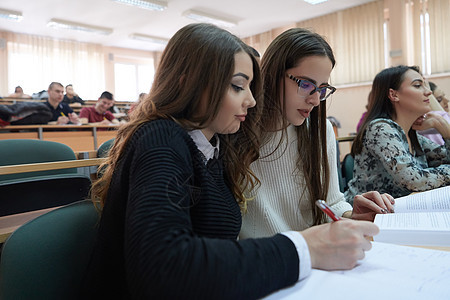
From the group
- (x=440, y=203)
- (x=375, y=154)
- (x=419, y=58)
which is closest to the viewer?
(x=440, y=203)

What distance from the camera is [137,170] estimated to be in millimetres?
537

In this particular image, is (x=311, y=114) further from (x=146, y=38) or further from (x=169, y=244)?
(x=146, y=38)

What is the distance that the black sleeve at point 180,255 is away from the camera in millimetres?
443

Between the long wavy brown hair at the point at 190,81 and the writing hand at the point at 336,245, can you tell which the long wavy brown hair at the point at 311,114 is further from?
the writing hand at the point at 336,245

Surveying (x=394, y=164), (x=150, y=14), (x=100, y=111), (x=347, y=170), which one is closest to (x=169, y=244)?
(x=394, y=164)

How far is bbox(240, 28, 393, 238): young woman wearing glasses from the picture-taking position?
3.50ft

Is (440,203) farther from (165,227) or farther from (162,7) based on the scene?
(162,7)

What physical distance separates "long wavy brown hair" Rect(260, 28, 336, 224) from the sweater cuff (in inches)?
24.6

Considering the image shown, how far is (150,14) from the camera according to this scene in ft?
23.2

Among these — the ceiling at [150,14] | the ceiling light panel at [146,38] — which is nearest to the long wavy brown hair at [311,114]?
the ceiling at [150,14]

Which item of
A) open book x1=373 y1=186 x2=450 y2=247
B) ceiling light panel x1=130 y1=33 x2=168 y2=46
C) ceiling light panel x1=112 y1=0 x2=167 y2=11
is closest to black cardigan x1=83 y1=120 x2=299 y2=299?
open book x1=373 y1=186 x2=450 y2=247

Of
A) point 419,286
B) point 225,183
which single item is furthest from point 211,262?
point 225,183

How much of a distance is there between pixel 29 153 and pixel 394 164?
1815 millimetres

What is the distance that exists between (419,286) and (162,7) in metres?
6.77
